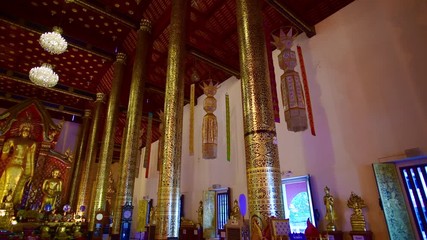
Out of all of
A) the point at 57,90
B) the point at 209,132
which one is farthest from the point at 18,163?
the point at 209,132

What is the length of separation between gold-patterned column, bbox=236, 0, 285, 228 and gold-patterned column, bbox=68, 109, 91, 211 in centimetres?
1031

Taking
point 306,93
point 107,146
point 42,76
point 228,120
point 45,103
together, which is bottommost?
point 107,146

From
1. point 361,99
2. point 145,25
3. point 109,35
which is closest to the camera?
point 361,99

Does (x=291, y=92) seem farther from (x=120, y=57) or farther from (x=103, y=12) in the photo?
(x=120, y=57)

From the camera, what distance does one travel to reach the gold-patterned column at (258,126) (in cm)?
278

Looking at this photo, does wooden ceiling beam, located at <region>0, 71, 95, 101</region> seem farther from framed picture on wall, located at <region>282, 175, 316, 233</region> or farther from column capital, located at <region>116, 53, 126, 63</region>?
framed picture on wall, located at <region>282, 175, 316, 233</region>

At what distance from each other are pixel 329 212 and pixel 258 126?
10.1 feet

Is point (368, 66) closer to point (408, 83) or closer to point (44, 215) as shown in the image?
point (408, 83)

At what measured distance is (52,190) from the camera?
1064cm

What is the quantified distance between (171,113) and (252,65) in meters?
2.46

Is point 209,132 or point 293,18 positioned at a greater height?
point 293,18

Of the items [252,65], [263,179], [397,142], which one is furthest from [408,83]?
[263,179]

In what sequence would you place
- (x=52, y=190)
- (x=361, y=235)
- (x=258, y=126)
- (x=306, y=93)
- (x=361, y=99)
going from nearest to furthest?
(x=258, y=126), (x=361, y=235), (x=361, y=99), (x=306, y=93), (x=52, y=190)

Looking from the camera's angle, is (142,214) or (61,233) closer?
(61,233)
